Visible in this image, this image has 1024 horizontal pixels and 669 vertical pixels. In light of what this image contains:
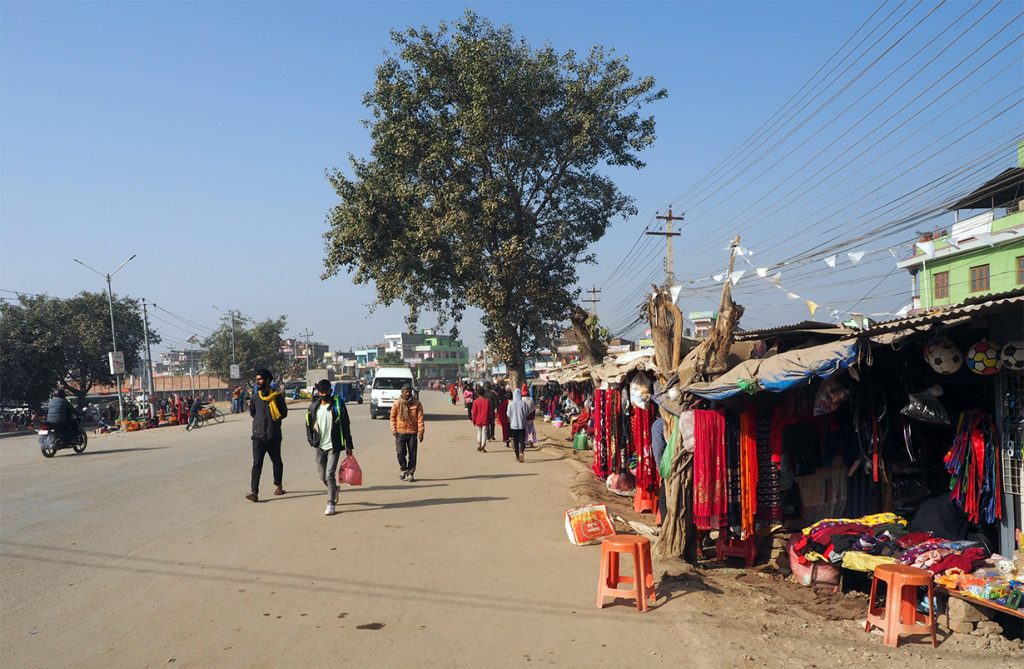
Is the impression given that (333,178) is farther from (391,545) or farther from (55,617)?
(55,617)

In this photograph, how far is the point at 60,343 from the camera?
4312 centimetres

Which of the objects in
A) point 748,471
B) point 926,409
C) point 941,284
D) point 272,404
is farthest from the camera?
point 941,284

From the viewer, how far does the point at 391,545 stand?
8328mm

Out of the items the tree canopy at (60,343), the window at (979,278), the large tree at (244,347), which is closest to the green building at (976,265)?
the window at (979,278)

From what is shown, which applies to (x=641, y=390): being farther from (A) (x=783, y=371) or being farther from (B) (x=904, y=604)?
(B) (x=904, y=604)

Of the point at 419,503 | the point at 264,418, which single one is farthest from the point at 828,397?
the point at 264,418

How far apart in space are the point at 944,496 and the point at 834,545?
1330mm

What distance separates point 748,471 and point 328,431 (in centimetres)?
583

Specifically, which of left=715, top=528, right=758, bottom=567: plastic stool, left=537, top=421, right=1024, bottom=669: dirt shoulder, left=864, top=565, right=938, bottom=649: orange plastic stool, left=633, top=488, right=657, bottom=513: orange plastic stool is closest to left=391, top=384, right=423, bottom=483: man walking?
left=633, top=488, right=657, bottom=513: orange plastic stool

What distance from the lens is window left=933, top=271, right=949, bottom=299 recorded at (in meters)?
26.8

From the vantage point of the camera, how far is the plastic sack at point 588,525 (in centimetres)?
849

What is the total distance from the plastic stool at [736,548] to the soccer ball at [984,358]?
9.02ft

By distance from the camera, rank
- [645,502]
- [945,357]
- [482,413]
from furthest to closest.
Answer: [482,413], [645,502], [945,357]

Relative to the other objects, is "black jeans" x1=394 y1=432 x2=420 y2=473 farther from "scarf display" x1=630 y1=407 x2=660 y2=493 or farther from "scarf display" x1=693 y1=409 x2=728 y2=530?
"scarf display" x1=693 y1=409 x2=728 y2=530
